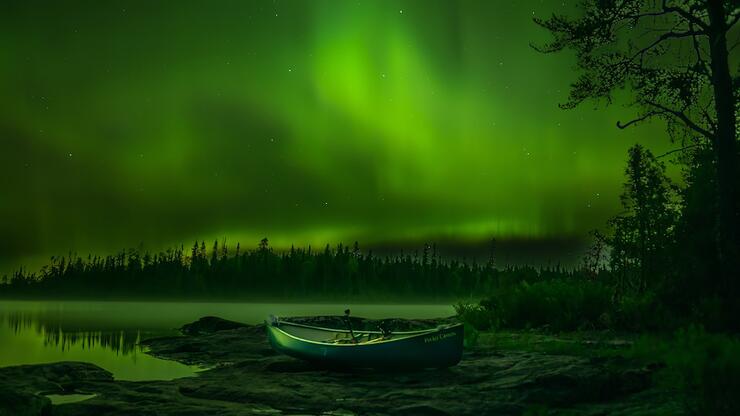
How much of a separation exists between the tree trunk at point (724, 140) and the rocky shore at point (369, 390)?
7052 mm

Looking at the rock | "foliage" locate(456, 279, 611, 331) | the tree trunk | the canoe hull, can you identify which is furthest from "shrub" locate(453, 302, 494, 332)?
the rock

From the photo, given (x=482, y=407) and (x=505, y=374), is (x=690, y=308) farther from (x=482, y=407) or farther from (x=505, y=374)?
(x=482, y=407)

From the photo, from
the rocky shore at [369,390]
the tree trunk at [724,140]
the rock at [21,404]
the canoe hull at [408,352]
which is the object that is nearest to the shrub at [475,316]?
the rocky shore at [369,390]

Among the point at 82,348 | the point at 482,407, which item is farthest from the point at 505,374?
the point at 82,348

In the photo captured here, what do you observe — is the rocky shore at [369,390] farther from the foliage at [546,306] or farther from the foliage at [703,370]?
the foliage at [546,306]

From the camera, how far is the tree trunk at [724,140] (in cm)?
2122

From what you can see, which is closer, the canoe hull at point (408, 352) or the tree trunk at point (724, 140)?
the canoe hull at point (408, 352)

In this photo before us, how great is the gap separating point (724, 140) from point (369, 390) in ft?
47.2

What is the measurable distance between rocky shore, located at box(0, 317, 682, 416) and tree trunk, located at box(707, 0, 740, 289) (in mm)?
7052

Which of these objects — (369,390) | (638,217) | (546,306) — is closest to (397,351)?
(369,390)

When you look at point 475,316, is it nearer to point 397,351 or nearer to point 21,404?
point 397,351

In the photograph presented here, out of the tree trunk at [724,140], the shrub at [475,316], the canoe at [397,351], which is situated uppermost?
the tree trunk at [724,140]

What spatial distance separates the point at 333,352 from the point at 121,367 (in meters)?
14.8

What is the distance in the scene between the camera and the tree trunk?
21.2m
